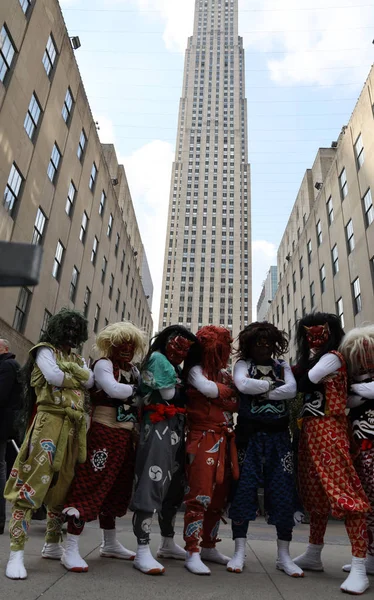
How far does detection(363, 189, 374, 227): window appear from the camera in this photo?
69.3 feet

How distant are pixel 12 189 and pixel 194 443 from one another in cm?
1496

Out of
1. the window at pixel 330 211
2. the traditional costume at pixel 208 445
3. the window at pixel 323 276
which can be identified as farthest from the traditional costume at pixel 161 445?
the window at pixel 323 276

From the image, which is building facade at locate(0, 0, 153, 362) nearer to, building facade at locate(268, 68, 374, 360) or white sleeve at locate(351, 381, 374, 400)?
building facade at locate(268, 68, 374, 360)

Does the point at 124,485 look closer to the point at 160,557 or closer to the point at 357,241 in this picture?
the point at 160,557

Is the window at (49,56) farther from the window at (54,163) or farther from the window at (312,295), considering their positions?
the window at (312,295)

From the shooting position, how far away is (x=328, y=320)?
4.32m

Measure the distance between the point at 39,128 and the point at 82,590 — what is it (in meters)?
18.6

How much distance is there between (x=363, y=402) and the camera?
390 cm

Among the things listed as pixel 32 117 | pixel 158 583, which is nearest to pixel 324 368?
pixel 158 583

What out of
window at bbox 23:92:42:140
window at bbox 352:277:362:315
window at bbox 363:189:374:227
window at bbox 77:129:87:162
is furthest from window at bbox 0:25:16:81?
window at bbox 352:277:362:315

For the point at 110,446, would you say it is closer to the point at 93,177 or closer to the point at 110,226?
the point at 93,177

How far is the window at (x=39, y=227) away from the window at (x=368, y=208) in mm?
15826

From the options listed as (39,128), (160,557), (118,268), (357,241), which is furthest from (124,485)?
(118,268)

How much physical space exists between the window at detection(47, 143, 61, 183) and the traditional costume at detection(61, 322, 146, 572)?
17.4m
